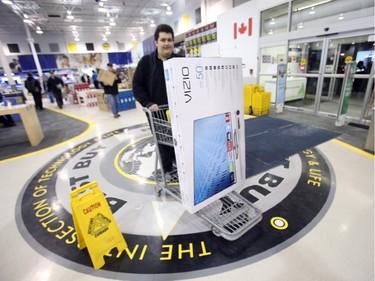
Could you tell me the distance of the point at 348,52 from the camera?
6004mm

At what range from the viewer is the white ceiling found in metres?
11.0

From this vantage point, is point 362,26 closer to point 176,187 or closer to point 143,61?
point 143,61

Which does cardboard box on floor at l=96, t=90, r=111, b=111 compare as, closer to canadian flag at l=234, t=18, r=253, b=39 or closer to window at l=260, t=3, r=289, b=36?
canadian flag at l=234, t=18, r=253, b=39

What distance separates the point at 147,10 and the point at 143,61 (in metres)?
13.3

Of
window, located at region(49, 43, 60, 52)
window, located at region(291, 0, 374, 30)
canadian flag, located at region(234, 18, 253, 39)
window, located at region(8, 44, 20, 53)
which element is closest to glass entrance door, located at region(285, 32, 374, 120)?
window, located at region(291, 0, 374, 30)

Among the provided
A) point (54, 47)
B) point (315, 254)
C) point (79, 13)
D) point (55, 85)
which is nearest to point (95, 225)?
point (315, 254)

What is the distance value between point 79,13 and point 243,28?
1120cm

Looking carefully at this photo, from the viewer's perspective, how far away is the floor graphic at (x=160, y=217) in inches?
61.7

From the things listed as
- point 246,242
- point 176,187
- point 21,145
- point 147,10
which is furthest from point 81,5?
point 246,242

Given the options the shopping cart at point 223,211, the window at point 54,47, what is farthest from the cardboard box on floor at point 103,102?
the window at point 54,47

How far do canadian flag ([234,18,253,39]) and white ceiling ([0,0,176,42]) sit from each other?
6.03m

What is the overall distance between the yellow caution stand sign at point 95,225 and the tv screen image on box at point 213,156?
715 millimetres

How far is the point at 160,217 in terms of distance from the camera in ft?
6.68

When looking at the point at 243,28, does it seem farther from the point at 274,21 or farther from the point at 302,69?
the point at 302,69
